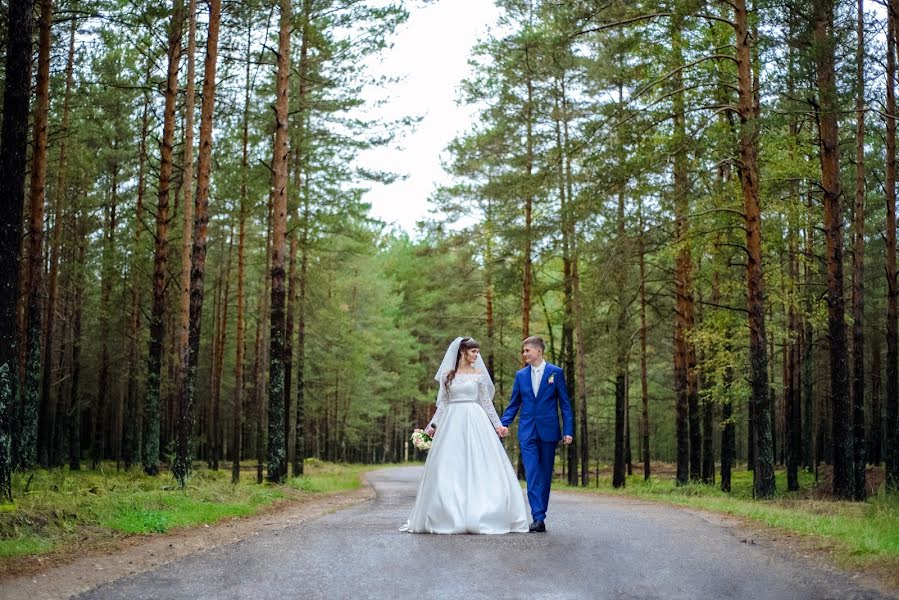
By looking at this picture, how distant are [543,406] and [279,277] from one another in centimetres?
1030

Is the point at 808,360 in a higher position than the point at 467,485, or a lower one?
higher

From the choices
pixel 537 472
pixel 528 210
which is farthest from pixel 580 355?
pixel 537 472

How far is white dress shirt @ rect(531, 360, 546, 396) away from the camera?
980 centimetres

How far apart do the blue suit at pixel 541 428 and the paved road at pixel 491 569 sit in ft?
1.70

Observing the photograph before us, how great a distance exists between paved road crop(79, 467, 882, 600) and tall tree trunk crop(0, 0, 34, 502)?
3.36 metres

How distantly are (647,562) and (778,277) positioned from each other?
659 inches

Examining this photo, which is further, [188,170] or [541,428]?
[188,170]

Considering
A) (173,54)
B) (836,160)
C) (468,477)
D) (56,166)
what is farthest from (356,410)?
(468,477)

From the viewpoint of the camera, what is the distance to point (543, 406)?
31.8 ft

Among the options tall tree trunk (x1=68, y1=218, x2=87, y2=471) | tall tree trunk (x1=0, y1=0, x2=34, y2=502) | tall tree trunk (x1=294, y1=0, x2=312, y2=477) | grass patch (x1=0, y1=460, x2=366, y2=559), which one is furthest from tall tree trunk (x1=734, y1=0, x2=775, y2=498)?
tall tree trunk (x1=68, y1=218, x2=87, y2=471)

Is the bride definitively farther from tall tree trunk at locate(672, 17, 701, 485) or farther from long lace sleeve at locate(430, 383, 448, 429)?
tall tree trunk at locate(672, 17, 701, 485)

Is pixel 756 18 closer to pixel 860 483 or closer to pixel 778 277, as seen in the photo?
pixel 778 277

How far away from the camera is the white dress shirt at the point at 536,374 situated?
9.80 metres

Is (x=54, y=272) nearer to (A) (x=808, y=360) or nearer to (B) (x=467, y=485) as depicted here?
(B) (x=467, y=485)
